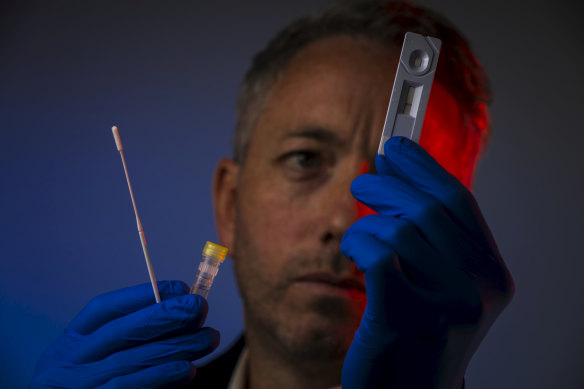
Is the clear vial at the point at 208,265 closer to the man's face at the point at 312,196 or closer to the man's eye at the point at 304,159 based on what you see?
the man's face at the point at 312,196

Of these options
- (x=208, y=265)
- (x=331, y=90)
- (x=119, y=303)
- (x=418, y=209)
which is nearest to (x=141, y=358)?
(x=119, y=303)

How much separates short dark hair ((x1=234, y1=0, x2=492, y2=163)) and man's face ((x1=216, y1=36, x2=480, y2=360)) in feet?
0.20

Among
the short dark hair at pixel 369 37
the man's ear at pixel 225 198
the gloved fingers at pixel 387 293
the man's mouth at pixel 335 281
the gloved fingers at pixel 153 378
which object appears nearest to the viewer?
the gloved fingers at pixel 387 293

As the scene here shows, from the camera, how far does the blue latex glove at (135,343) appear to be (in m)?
1.14

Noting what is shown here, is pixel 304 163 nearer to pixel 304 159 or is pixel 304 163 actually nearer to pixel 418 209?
pixel 304 159

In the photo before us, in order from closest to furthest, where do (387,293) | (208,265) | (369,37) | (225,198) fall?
(387,293) < (208,265) < (369,37) < (225,198)

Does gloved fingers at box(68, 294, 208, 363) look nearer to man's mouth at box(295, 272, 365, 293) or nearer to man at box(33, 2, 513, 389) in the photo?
man at box(33, 2, 513, 389)

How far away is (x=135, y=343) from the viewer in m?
1.18

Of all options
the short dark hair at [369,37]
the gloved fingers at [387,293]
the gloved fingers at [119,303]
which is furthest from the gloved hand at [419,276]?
the short dark hair at [369,37]

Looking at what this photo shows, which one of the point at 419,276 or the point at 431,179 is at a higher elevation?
the point at 431,179

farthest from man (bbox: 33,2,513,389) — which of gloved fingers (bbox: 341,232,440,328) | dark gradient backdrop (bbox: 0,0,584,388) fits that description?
dark gradient backdrop (bbox: 0,0,584,388)

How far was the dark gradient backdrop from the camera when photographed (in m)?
1.56

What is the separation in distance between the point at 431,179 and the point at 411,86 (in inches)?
8.3

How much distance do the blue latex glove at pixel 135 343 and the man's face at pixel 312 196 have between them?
0.29 m
